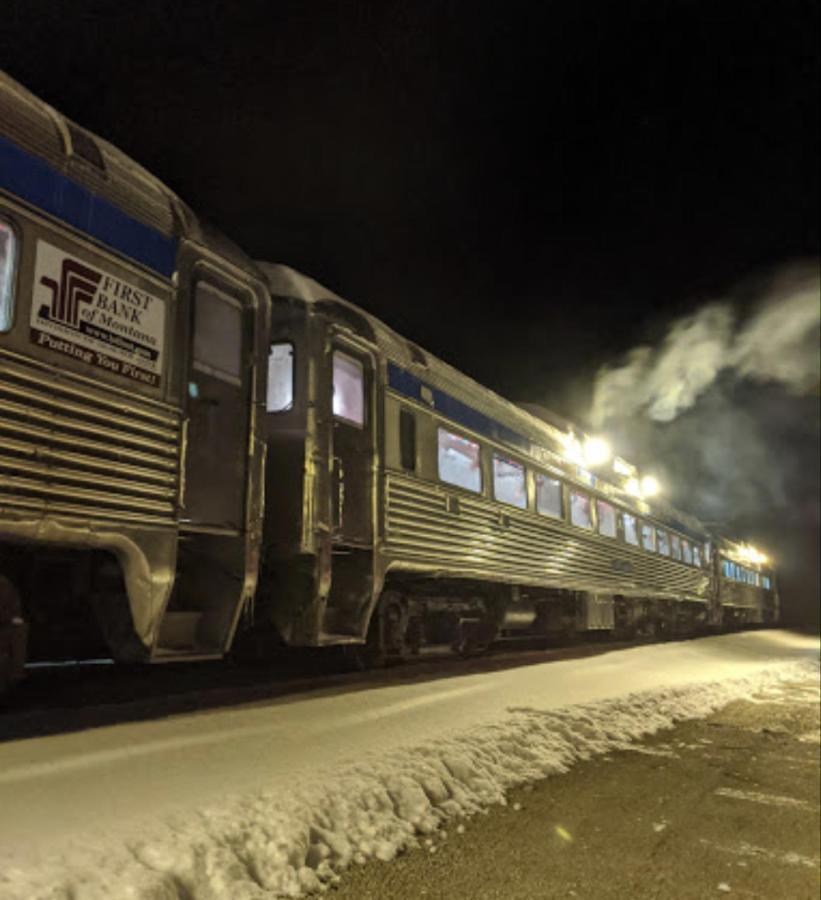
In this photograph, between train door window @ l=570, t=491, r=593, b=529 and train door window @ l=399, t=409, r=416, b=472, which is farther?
train door window @ l=570, t=491, r=593, b=529

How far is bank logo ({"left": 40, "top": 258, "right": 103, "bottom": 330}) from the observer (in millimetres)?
4176

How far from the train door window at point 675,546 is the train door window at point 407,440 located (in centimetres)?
1353

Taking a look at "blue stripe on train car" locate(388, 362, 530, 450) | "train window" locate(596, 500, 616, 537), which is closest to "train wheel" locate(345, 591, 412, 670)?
"blue stripe on train car" locate(388, 362, 530, 450)

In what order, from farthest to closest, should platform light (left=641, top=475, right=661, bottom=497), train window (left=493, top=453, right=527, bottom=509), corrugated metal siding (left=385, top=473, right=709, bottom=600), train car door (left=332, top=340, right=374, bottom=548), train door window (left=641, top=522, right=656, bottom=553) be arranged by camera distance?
platform light (left=641, top=475, right=661, bottom=497) → train door window (left=641, top=522, right=656, bottom=553) → train window (left=493, top=453, right=527, bottom=509) → corrugated metal siding (left=385, top=473, right=709, bottom=600) → train car door (left=332, top=340, right=374, bottom=548)

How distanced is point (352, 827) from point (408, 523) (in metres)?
4.22

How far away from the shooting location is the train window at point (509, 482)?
9.73m

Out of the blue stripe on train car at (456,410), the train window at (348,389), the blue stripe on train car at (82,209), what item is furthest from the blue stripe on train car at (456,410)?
the blue stripe on train car at (82,209)

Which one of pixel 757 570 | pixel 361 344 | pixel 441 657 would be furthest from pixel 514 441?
pixel 757 570

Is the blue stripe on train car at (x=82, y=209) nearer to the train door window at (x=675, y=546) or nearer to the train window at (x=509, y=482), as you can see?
the train window at (x=509, y=482)

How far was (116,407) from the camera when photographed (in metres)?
4.50

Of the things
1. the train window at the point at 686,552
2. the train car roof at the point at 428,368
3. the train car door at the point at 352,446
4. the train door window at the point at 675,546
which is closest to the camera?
the train car door at the point at 352,446

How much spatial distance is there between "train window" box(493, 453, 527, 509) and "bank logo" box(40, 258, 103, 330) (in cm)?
598

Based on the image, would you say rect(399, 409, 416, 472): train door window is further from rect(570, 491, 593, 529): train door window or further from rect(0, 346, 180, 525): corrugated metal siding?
rect(570, 491, 593, 529): train door window

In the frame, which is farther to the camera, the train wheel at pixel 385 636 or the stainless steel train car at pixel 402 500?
the train wheel at pixel 385 636
